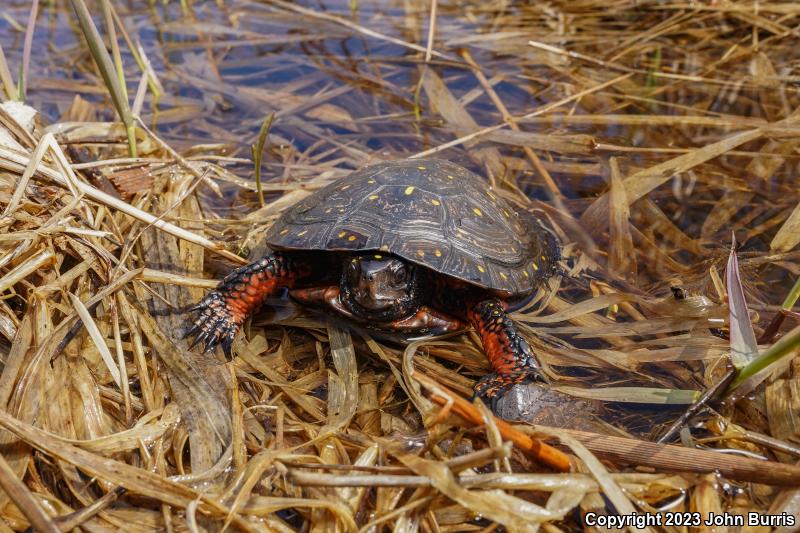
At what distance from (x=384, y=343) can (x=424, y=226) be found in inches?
21.7

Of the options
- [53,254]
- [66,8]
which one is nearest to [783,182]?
[53,254]

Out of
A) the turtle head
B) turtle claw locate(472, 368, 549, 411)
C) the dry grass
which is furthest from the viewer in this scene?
the turtle head

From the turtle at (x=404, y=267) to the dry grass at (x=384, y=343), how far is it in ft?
0.45

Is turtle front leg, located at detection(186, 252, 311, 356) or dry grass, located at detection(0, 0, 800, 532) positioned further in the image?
turtle front leg, located at detection(186, 252, 311, 356)

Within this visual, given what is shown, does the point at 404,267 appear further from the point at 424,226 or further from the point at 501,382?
the point at 501,382

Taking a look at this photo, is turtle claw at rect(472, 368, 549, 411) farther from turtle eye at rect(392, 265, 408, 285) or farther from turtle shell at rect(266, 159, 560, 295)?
turtle eye at rect(392, 265, 408, 285)

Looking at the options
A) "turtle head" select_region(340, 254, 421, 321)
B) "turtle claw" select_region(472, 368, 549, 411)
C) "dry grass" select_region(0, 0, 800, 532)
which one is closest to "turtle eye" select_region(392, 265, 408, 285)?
"turtle head" select_region(340, 254, 421, 321)

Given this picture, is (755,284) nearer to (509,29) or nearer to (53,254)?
(53,254)

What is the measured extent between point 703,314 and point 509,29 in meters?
4.03

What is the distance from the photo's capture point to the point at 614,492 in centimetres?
185

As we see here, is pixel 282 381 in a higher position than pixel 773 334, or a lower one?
lower

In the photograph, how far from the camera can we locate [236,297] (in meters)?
2.76

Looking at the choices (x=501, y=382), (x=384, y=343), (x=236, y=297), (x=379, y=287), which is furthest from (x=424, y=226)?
(x=236, y=297)

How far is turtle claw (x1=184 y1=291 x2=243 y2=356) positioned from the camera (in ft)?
8.62
